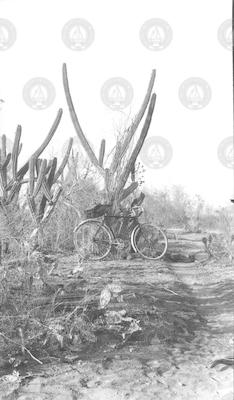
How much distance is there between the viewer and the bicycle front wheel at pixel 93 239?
9.65 meters

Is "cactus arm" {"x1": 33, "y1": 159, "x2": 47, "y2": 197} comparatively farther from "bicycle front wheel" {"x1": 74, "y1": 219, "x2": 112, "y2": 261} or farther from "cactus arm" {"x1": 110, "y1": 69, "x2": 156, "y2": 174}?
"cactus arm" {"x1": 110, "y1": 69, "x2": 156, "y2": 174}

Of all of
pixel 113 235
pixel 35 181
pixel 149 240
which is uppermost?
pixel 35 181

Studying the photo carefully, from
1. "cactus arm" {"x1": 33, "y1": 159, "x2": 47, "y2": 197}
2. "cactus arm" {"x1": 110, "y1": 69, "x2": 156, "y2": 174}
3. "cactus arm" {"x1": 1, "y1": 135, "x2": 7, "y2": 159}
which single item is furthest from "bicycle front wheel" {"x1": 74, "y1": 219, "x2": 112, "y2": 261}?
"cactus arm" {"x1": 1, "y1": 135, "x2": 7, "y2": 159}

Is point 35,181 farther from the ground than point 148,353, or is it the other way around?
point 35,181

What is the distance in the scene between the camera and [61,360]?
4.18 meters

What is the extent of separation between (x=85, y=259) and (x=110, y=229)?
3.05ft

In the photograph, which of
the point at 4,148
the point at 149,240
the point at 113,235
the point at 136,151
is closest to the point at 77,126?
the point at 136,151

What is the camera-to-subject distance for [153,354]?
174 inches

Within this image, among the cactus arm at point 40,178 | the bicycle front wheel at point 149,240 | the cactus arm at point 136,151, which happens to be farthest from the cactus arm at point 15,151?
the bicycle front wheel at point 149,240

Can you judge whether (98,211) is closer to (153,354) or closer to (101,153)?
(101,153)

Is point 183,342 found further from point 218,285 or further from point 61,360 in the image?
point 218,285

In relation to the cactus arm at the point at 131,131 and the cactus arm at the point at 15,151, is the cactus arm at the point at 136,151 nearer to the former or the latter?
the cactus arm at the point at 131,131

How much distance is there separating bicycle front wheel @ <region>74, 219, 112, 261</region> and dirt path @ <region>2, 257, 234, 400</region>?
269 centimetres

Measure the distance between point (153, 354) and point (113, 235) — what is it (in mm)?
5490
